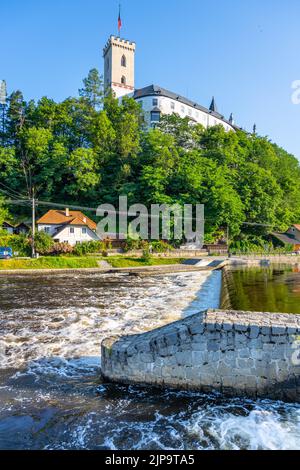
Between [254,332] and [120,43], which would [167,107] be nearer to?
[120,43]

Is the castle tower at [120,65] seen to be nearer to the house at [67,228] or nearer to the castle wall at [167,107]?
the castle wall at [167,107]

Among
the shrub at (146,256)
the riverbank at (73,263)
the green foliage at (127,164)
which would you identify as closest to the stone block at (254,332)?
the riverbank at (73,263)

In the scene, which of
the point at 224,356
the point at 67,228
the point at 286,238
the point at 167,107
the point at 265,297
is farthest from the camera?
the point at 167,107

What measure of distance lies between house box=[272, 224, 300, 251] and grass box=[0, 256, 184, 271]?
106 feet

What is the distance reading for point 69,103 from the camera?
67.1 metres

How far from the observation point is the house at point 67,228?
44656mm

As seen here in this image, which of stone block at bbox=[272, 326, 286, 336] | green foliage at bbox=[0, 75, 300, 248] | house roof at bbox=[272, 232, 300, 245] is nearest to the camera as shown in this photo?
stone block at bbox=[272, 326, 286, 336]

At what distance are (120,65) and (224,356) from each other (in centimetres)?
8878

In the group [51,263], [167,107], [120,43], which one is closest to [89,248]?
[51,263]

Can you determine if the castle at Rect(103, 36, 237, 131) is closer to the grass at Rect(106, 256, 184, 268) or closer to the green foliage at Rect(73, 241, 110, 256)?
the green foliage at Rect(73, 241, 110, 256)

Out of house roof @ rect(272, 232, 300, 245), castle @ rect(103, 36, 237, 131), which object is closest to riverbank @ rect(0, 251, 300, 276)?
house roof @ rect(272, 232, 300, 245)

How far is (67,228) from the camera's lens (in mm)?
44938

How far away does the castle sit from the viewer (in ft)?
261
